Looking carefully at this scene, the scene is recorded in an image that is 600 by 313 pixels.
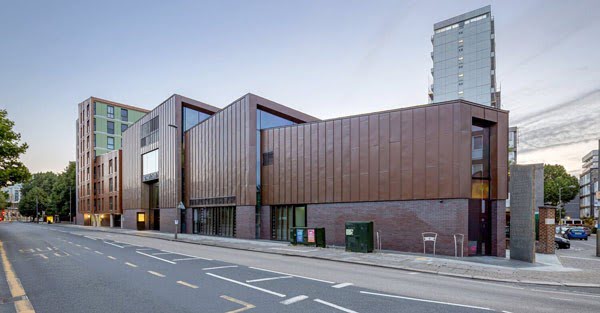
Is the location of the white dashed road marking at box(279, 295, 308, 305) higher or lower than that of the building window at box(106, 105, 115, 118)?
lower

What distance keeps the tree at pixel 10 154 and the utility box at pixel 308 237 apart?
27365 mm

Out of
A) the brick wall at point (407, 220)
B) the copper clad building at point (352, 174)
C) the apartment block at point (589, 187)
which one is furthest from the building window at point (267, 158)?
the apartment block at point (589, 187)

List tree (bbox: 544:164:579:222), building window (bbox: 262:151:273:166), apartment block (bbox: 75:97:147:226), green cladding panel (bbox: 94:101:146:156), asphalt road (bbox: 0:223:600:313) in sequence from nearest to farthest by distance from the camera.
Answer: asphalt road (bbox: 0:223:600:313)
building window (bbox: 262:151:273:166)
apartment block (bbox: 75:97:147:226)
green cladding panel (bbox: 94:101:146:156)
tree (bbox: 544:164:579:222)

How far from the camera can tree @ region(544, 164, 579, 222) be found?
268 ft

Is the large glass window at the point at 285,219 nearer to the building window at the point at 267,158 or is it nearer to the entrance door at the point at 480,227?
the building window at the point at 267,158

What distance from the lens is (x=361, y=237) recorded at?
19.8 meters

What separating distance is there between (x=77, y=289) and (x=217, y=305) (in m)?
4.85

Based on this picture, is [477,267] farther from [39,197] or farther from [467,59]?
[39,197]

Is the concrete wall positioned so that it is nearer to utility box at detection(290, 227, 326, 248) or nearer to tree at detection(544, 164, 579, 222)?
utility box at detection(290, 227, 326, 248)

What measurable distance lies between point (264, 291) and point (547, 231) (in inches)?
826

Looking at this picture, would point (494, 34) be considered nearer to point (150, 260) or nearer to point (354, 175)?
point (354, 175)

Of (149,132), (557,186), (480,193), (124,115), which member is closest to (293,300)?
(480,193)

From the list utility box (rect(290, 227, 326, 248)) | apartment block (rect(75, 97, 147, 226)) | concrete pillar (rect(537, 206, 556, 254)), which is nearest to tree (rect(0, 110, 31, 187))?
utility box (rect(290, 227, 326, 248))

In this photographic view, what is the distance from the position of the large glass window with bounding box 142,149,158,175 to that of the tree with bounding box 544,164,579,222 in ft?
270
